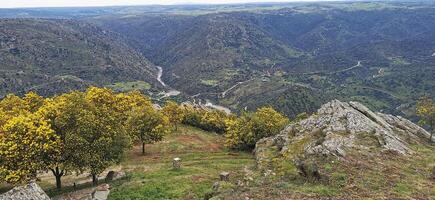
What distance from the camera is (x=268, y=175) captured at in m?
55.6

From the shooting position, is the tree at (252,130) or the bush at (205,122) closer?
the tree at (252,130)

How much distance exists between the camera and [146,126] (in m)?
89.7

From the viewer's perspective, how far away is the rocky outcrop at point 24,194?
1671 inches

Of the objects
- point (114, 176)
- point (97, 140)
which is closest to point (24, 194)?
point (97, 140)

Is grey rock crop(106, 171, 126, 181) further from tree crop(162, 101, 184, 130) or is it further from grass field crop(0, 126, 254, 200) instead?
tree crop(162, 101, 184, 130)

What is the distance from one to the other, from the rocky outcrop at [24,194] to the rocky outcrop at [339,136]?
3172 cm

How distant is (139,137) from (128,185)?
1363 inches

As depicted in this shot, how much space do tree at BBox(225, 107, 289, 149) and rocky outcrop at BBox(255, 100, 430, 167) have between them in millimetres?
11527

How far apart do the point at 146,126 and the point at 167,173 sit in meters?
28.7

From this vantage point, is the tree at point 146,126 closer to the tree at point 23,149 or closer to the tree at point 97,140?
the tree at point 97,140

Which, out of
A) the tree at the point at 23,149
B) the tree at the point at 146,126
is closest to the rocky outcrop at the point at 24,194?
the tree at the point at 23,149

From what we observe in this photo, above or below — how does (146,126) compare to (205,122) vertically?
above

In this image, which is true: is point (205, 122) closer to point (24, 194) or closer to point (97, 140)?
point (97, 140)

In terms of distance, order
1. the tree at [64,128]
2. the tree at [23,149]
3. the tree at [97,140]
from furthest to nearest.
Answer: the tree at [64,128], the tree at [97,140], the tree at [23,149]
